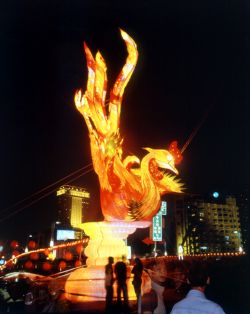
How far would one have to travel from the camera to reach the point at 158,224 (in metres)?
36.6

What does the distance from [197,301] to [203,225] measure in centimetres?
8450

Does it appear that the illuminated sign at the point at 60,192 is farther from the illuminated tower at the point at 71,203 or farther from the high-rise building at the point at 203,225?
the high-rise building at the point at 203,225

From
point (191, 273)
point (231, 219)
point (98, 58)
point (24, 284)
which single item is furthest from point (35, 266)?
point (231, 219)

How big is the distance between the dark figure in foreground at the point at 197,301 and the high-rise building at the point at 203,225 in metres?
77.7

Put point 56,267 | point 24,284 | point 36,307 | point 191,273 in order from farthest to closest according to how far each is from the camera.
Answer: point 56,267, point 24,284, point 36,307, point 191,273

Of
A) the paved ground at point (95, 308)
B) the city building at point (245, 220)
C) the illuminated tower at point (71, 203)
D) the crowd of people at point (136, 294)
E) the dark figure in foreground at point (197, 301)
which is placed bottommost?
the paved ground at point (95, 308)

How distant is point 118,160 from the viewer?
14570 millimetres

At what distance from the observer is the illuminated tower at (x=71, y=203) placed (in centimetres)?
12488

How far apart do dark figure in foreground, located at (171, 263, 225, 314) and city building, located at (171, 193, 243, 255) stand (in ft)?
256

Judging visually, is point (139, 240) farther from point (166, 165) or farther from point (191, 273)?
point (191, 273)

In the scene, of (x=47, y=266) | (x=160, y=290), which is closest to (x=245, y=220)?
(x=160, y=290)

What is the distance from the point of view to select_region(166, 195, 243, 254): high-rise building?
8031 cm

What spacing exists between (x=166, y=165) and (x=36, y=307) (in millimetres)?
8113

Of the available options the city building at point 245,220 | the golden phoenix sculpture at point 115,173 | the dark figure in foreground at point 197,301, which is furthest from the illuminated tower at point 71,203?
the dark figure in foreground at point 197,301
